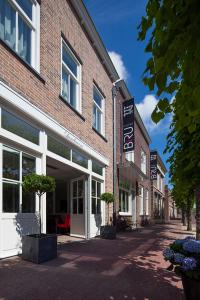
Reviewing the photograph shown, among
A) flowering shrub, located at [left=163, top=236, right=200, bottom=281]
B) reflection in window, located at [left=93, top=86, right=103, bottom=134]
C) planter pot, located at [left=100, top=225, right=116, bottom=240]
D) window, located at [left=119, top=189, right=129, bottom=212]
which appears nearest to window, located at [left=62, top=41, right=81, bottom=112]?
reflection in window, located at [left=93, top=86, right=103, bottom=134]

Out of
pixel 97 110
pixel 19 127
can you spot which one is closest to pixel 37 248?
pixel 19 127

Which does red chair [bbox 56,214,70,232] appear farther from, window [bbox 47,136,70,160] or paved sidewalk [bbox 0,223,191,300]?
paved sidewalk [bbox 0,223,191,300]

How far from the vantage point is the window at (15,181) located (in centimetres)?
707

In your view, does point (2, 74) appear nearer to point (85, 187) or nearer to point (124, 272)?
point (124, 272)

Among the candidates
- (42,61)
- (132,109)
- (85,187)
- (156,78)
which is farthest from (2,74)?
(132,109)

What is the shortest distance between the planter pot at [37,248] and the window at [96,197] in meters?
6.26

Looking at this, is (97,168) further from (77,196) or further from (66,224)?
(66,224)

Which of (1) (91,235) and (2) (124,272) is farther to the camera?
(1) (91,235)

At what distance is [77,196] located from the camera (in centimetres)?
1284

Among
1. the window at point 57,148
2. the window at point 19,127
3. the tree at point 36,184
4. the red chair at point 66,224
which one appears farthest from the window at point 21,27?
the red chair at point 66,224

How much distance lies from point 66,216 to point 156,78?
41.2 ft

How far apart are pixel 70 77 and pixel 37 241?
639cm

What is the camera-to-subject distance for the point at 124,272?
6469 mm

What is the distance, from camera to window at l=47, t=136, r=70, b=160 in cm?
921
